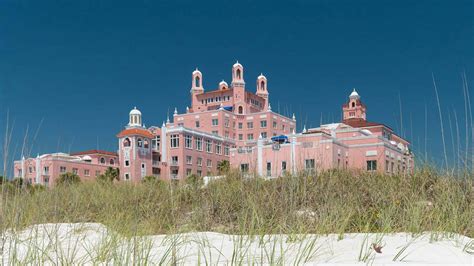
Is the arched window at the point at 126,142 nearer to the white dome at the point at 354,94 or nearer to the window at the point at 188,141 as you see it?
the window at the point at 188,141

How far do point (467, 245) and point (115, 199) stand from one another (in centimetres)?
452

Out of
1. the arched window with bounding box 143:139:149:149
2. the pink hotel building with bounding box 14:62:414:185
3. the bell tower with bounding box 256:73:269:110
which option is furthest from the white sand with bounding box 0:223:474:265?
the bell tower with bounding box 256:73:269:110

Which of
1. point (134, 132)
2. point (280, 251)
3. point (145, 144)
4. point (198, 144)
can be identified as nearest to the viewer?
point (280, 251)

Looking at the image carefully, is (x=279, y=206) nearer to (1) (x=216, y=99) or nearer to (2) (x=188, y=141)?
(2) (x=188, y=141)

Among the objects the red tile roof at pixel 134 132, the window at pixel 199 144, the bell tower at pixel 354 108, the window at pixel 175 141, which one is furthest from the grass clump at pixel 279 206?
the bell tower at pixel 354 108

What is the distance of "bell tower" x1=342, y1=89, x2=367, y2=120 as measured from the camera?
190 feet

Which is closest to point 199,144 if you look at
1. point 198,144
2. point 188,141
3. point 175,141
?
point 198,144

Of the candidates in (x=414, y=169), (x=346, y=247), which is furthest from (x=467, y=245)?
(x=414, y=169)

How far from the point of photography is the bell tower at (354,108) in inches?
2282

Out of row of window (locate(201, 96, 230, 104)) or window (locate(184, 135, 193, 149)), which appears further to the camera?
row of window (locate(201, 96, 230, 104))

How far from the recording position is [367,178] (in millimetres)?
5617

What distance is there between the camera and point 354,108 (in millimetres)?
58219

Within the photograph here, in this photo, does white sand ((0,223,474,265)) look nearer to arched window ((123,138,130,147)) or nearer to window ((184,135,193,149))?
window ((184,135,193,149))

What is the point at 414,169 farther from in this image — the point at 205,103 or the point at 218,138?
the point at 205,103
